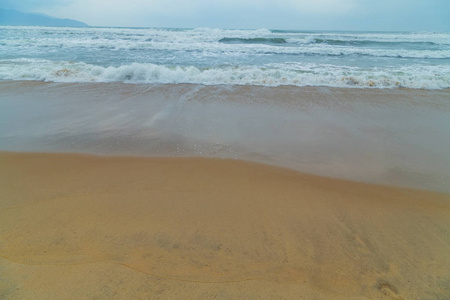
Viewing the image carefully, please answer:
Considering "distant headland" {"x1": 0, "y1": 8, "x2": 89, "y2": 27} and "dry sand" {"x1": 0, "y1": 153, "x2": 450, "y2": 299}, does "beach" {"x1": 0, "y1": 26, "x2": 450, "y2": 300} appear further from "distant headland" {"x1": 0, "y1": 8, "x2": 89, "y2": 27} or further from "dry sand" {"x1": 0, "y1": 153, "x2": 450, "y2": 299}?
"distant headland" {"x1": 0, "y1": 8, "x2": 89, "y2": 27}

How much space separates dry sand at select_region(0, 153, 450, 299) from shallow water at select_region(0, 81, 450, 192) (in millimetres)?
530

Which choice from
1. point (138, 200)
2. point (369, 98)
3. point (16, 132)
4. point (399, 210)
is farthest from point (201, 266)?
point (369, 98)

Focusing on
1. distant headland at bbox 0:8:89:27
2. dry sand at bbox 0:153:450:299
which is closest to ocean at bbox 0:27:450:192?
dry sand at bbox 0:153:450:299

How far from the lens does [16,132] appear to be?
4.63 metres

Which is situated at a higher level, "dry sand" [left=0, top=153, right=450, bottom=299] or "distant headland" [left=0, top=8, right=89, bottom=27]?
"distant headland" [left=0, top=8, right=89, bottom=27]

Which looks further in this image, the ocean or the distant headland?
the distant headland

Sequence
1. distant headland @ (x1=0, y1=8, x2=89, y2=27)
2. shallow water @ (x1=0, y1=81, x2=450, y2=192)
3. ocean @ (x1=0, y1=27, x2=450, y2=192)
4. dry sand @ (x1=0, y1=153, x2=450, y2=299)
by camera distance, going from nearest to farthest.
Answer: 1. dry sand @ (x1=0, y1=153, x2=450, y2=299)
2. shallow water @ (x1=0, y1=81, x2=450, y2=192)
3. ocean @ (x1=0, y1=27, x2=450, y2=192)
4. distant headland @ (x1=0, y1=8, x2=89, y2=27)

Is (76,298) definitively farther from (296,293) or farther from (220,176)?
(220,176)

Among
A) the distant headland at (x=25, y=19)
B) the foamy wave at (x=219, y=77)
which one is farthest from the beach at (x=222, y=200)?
the distant headland at (x=25, y=19)

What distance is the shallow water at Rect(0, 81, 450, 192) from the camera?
3.83 metres

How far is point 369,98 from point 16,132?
908cm

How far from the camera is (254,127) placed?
498 cm

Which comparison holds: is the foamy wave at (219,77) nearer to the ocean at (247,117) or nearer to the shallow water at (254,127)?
the ocean at (247,117)

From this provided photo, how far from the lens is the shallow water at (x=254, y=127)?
3828mm
